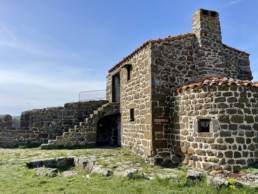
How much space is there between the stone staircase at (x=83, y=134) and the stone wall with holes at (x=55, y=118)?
6.47 feet

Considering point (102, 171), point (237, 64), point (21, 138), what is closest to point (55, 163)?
point (102, 171)

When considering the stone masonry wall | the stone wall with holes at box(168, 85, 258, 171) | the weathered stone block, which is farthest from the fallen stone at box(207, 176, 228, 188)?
the stone masonry wall

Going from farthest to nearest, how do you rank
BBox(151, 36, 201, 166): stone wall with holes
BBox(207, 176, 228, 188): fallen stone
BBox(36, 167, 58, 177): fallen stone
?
BBox(151, 36, 201, 166): stone wall with holes
BBox(36, 167, 58, 177): fallen stone
BBox(207, 176, 228, 188): fallen stone

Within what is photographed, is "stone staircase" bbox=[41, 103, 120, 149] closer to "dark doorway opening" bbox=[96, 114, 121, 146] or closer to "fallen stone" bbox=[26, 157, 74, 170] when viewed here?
"dark doorway opening" bbox=[96, 114, 121, 146]

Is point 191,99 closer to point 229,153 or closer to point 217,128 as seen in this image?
point 217,128

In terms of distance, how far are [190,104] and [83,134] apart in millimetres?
7996

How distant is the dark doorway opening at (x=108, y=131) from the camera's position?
18.4 meters

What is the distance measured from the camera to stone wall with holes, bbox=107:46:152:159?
1273cm

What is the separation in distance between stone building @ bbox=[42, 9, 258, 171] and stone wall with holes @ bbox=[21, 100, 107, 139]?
2190 mm

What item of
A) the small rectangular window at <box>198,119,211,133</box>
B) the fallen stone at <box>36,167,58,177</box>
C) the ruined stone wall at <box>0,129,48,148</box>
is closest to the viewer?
the fallen stone at <box>36,167,58,177</box>

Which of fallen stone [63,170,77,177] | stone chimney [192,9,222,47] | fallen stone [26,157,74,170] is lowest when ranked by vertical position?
fallen stone [63,170,77,177]

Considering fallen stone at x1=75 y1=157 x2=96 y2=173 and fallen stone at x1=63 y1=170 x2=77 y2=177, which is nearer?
fallen stone at x1=63 y1=170 x2=77 y2=177

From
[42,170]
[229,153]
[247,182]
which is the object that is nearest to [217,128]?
[229,153]

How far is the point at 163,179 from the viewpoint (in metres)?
8.87
